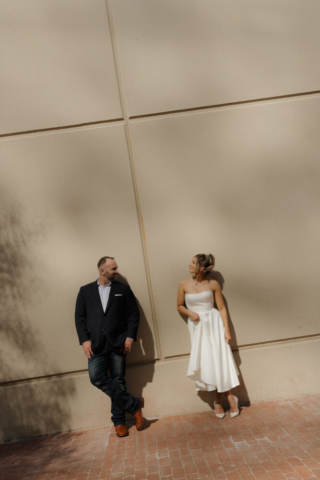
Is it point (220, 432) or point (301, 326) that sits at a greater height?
point (301, 326)

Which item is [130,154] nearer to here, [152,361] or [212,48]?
[212,48]

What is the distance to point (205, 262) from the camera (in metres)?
4.90

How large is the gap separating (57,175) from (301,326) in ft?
12.0

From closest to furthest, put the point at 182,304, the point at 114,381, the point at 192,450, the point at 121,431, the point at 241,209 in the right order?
the point at 192,450
the point at 121,431
the point at 114,381
the point at 182,304
the point at 241,209

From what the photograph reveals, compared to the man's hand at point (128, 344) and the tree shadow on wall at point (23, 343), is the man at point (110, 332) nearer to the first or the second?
the man's hand at point (128, 344)

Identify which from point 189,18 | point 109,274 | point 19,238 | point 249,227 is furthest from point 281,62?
point 19,238

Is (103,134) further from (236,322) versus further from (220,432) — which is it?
(220,432)

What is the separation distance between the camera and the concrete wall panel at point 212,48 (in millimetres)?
5109

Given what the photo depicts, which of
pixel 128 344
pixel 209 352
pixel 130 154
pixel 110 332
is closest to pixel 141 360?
pixel 128 344

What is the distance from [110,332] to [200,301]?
113 centimetres

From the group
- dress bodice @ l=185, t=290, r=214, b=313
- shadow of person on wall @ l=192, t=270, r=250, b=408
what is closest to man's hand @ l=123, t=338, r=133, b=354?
dress bodice @ l=185, t=290, r=214, b=313

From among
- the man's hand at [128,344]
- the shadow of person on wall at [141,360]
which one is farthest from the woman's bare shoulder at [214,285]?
the man's hand at [128,344]

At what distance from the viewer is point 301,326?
524 centimetres

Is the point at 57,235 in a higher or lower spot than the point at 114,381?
higher
